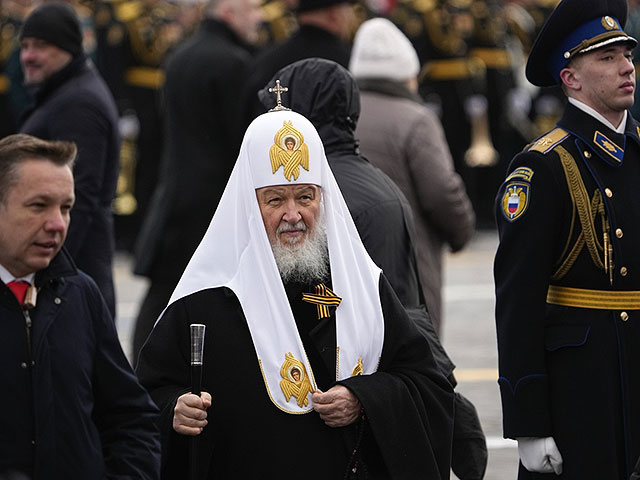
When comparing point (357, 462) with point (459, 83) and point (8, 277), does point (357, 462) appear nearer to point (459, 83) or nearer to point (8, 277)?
point (8, 277)

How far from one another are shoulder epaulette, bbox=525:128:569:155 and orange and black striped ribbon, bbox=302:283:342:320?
3.18ft

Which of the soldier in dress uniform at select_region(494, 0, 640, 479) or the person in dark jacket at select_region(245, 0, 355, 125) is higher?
the person in dark jacket at select_region(245, 0, 355, 125)

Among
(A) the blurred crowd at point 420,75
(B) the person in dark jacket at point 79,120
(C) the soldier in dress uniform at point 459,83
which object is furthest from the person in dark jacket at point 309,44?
(C) the soldier in dress uniform at point 459,83

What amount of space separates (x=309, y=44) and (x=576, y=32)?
10.5 ft

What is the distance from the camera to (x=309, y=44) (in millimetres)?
8289

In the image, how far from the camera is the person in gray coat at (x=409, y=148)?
7195 millimetres

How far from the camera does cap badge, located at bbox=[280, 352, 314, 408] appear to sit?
446 centimetres

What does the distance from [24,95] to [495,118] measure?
503 cm

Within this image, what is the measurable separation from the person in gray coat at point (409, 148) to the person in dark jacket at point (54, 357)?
2.78m

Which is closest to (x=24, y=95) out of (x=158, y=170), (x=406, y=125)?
(x=158, y=170)

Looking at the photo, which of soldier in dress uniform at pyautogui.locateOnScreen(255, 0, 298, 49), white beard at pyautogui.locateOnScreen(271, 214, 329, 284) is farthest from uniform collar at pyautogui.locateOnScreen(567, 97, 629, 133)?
soldier in dress uniform at pyautogui.locateOnScreen(255, 0, 298, 49)

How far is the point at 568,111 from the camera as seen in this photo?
5258 mm

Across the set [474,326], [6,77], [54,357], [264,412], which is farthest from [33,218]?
[6,77]

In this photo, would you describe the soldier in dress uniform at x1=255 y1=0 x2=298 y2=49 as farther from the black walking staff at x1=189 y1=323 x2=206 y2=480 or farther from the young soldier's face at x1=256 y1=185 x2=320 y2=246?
the black walking staff at x1=189 y1=323 x2=206 y2=480
